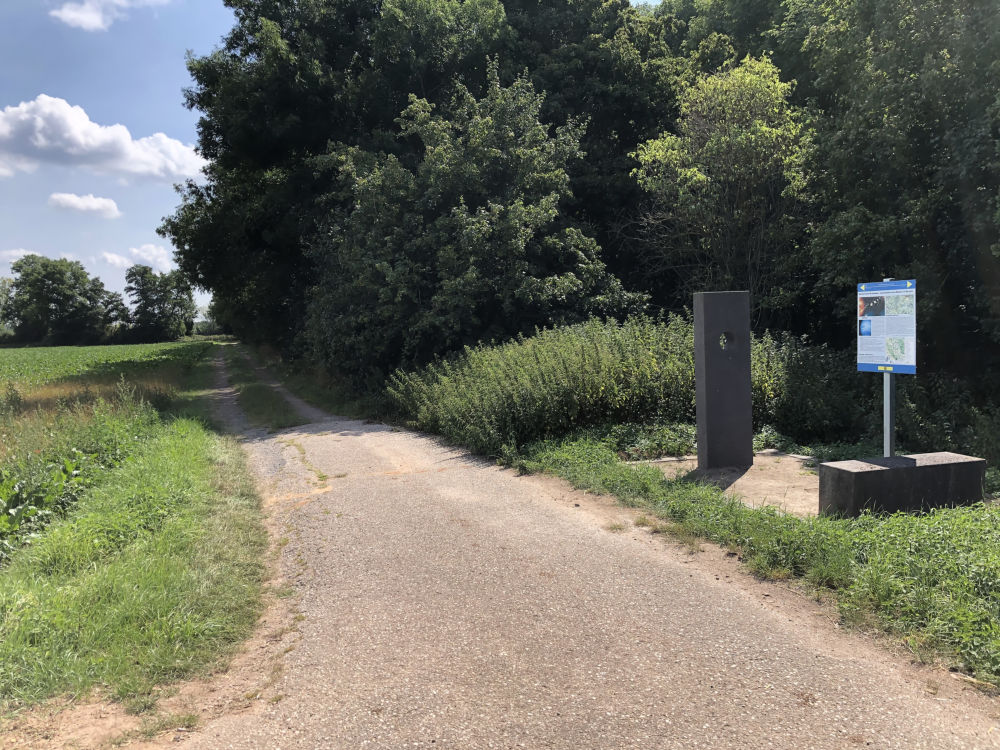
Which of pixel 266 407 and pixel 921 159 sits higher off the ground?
pixel 921 159

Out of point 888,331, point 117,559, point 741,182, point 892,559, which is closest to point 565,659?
point 892,559

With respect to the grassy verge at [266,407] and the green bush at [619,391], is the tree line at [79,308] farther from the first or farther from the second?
the green bush at [619,391]

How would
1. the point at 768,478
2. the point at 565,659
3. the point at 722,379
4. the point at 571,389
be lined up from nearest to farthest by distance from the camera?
1. the point at 565,659
2. the point at 768,478
3. the point at 722,379
4. the point at 571,389

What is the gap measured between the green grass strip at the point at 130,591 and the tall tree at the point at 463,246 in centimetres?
855

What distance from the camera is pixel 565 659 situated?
11.8 ft

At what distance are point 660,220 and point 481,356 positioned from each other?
317 inches

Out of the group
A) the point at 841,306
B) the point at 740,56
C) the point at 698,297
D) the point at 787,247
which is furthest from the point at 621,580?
the point at 740,56

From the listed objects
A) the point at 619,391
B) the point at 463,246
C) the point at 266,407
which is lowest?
the point at 266,407

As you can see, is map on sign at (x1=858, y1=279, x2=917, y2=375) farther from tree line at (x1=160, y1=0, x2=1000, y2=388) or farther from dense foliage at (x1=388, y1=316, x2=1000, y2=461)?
tree line at (x1=160, y1=0, x2=1000, y2=388)

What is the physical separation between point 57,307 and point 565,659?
118687mm

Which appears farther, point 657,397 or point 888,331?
point 657,397

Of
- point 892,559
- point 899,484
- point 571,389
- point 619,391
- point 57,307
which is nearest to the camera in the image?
point 892,559

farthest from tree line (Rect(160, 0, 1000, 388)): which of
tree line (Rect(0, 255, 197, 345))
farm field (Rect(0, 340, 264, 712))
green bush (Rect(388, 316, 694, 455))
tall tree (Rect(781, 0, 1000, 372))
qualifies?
tree line (Rect(0, 255, 197, 345))

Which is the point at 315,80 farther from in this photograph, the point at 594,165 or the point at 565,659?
the point at 565,659
